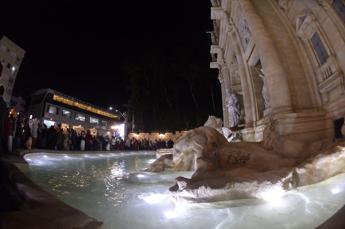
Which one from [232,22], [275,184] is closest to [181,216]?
[275,184]

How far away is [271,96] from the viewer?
9031mm

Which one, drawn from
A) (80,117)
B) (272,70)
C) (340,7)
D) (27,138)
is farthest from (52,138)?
(80,117)

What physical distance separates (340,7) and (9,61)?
39.9m

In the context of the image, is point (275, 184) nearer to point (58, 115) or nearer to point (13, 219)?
point (13, 219)

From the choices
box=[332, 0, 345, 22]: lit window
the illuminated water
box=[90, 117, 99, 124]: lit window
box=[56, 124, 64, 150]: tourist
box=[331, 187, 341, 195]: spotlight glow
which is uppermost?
box=[90, 117, 99, 124]: lit window

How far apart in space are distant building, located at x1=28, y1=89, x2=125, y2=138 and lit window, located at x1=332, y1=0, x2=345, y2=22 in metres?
34.2

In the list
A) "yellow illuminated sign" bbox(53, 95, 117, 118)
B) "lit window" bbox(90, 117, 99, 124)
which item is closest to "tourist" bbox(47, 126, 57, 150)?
"yellow illuminated sign" bbox(53, 95, 117, 118)

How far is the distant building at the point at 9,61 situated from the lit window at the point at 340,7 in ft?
122

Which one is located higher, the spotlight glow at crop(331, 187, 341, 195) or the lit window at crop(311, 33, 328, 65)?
the lit window at crop(311, 33, 328, 65)

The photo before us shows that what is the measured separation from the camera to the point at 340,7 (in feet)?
22.6

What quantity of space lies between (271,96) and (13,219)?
29.3 feet

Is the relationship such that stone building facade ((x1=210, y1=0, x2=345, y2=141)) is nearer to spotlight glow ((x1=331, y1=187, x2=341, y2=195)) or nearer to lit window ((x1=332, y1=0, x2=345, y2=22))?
lit window ((x1=332, y1=0, x2=345, y2=22))

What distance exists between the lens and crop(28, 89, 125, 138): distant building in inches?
1583

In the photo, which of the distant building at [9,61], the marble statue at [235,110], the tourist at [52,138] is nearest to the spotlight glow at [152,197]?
the marble statue at [235,110]
